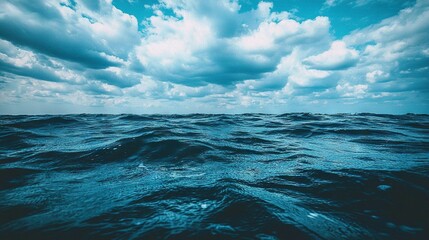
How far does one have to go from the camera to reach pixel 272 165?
4.91 metres

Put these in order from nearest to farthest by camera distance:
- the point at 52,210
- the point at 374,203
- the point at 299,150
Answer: the point at 52,210 < the point at 374,203 < the point at 299,150

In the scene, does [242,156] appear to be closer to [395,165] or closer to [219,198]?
[219,198]

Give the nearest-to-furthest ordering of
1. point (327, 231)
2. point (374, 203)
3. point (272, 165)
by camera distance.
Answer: point (327, 231), point (374, 203), point (272, 165)

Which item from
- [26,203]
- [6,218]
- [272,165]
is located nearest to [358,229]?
[272,165]

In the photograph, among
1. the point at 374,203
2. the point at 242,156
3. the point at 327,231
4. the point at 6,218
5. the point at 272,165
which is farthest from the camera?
the point at 242,156

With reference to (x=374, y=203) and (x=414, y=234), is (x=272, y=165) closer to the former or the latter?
(x=374, y=203)

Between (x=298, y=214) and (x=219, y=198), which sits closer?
(x=298, y=214)

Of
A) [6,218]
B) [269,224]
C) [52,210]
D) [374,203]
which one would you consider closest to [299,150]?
[374,203]

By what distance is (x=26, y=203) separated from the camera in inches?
113

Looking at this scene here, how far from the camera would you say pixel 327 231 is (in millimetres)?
2135

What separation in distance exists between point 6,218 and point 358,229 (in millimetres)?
4180

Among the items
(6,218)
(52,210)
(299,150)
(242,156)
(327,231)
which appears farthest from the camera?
(299,150)

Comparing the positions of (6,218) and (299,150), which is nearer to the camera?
(6,218)

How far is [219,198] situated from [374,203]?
224 centimetres
